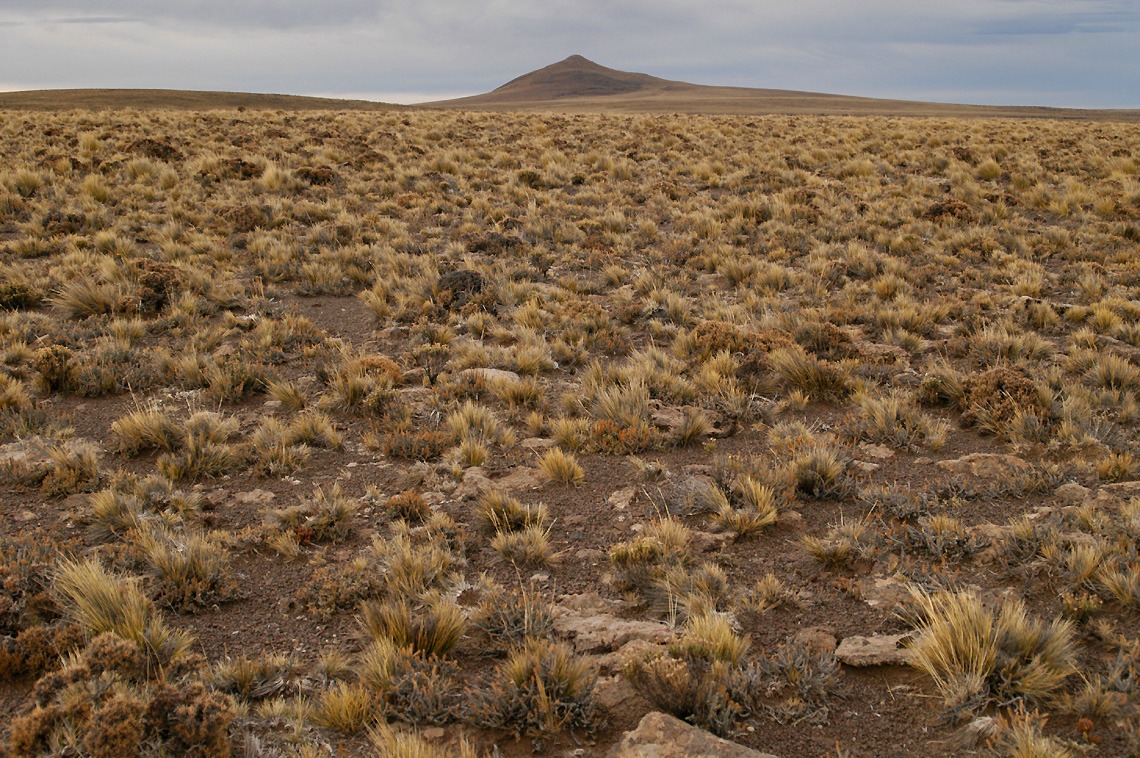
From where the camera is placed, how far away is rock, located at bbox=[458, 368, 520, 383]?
7718 mm

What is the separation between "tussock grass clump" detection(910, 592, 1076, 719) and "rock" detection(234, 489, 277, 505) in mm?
4782

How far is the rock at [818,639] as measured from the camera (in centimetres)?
387

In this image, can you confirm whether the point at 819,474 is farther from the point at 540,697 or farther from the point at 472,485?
the point at 540,697

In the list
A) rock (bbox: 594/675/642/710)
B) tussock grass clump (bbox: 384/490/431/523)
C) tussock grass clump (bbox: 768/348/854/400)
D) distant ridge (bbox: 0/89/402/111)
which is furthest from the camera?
distant ridge (bbox: 0/89/402/111)

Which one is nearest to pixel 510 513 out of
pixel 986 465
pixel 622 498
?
pixel 622 498

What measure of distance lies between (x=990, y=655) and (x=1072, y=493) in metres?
2.53

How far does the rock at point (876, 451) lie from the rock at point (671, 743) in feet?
12.2

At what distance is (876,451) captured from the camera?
627 cm

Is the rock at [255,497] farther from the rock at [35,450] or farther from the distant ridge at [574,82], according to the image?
the distant ridge at [574,82]

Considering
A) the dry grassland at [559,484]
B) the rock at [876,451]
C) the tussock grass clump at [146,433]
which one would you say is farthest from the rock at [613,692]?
the tussock grass clump at [146,433]

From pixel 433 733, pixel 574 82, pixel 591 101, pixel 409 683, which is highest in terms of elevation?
pixel 574 82

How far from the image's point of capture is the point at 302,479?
597cm

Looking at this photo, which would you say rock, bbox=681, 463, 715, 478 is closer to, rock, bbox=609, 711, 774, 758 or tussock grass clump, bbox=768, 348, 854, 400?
tussock grass clump, bbox=768, 348, 854, 400

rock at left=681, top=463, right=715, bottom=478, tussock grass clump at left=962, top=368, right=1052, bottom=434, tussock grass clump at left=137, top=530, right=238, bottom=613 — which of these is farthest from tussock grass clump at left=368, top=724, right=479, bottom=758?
tussock grass clump at left=962, top=368, right=1052, bottom=434
